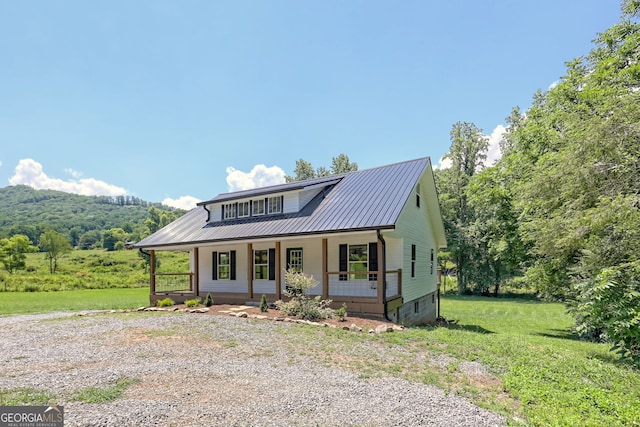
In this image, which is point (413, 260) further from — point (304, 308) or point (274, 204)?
point (274, 204)

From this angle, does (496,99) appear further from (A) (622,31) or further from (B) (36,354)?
(B) (36,354)

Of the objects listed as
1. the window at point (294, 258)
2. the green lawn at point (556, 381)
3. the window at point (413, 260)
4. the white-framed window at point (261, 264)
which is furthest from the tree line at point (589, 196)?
the white-framed window at point (261, 264)

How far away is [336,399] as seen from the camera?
4699 mm

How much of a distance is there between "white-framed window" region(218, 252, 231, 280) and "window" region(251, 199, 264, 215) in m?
2.52

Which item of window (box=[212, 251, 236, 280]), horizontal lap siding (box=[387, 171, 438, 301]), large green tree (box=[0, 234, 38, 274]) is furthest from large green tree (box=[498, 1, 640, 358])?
large green tree (box=[0, 234, 38, 274])

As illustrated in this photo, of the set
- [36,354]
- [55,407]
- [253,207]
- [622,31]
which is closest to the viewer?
[55,407]

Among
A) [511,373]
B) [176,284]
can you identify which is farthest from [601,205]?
[176,284]

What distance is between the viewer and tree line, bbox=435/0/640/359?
7.33 m

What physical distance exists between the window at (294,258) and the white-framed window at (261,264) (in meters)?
1.18

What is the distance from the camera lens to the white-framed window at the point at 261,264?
15.7 meters

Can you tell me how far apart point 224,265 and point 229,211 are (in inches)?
108

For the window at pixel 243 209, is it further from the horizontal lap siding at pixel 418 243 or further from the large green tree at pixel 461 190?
the large green tree at pixel 461 190

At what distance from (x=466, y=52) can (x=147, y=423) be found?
15432 mm

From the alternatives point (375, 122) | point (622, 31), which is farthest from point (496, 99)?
point (375, 122)
